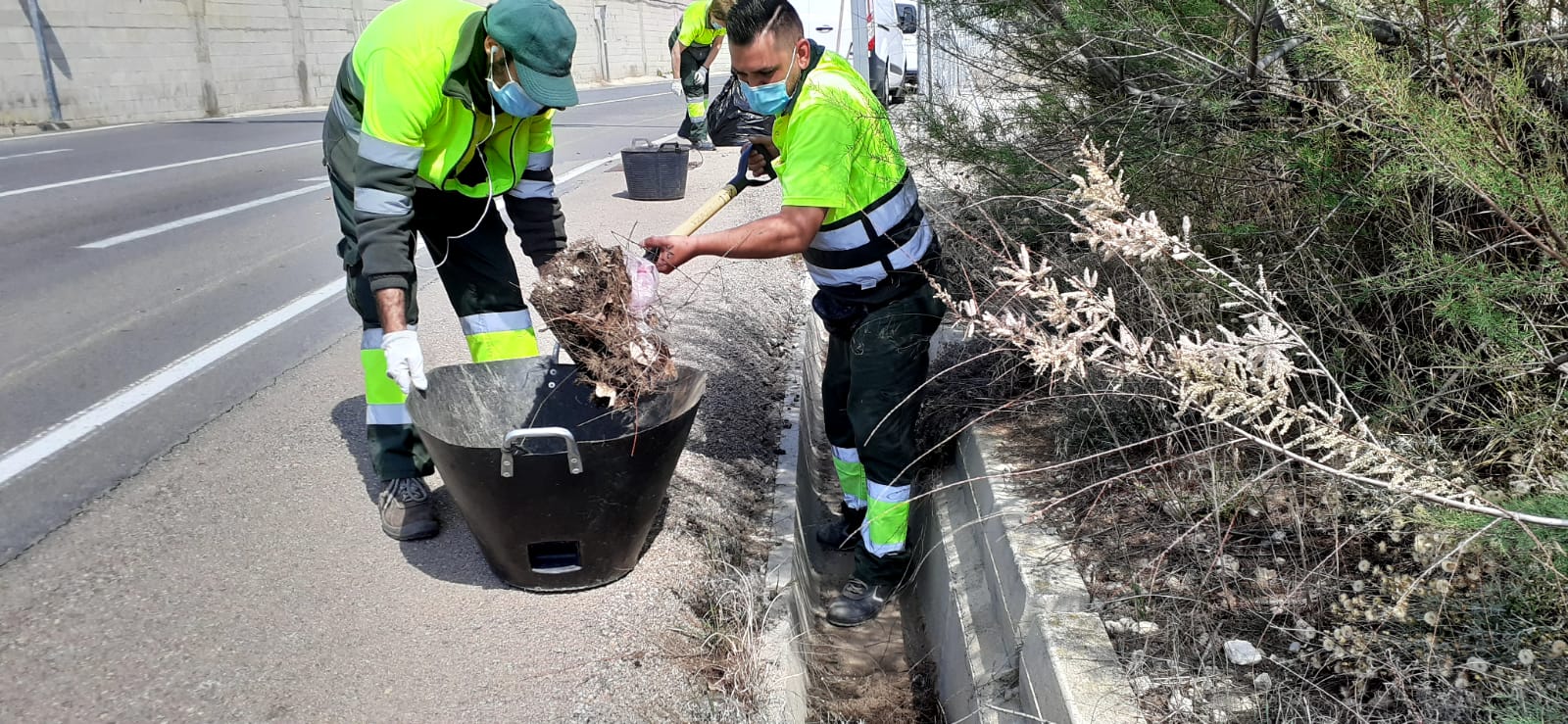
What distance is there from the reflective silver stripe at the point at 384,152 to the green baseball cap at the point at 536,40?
0.40 m

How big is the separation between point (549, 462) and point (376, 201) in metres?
0.89

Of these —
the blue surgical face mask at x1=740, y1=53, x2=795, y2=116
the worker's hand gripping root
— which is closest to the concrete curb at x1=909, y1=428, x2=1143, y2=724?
the worker's hand gripping root

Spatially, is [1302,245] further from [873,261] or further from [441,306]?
[441,306]

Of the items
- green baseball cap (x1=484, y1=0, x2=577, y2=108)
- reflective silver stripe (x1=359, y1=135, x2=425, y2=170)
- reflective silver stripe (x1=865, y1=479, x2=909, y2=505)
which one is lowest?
reflective silver stripe (x1=865, y1=479, x2=909, y2=505)

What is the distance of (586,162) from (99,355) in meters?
7.01

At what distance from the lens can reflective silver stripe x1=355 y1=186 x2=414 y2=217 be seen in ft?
9.37

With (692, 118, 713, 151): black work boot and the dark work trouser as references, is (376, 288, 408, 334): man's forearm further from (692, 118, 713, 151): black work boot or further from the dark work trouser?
(692, 118, 713, 151): black work boot

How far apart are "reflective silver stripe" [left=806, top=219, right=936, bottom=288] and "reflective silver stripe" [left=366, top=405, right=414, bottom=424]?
4.79ft

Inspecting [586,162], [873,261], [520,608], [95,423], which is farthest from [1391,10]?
[586,162]

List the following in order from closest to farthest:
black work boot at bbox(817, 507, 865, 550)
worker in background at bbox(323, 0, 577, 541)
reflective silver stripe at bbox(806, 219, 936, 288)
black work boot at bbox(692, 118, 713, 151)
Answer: worker in background at bbox(323, 0, 577, 541) < reflective silver stripe at bbox(806, 219, 936, 288) < black work boot at bbox(817, 507, 865, 550) < black work boot at bbox(692, 118, 713, 151)

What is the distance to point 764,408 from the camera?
4.88 meters

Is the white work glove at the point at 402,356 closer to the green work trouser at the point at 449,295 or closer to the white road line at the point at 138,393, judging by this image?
the green work trouser at the point at 449,295

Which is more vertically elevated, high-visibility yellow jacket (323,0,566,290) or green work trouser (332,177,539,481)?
high-visibility yellow jacket (323,0,566,290)

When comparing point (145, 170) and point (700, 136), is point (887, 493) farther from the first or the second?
point (145, 170)
